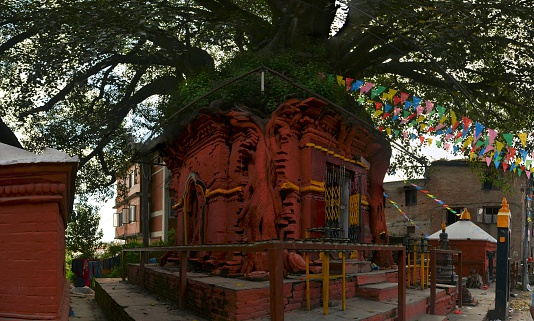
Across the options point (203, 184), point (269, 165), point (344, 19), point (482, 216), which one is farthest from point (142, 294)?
point (482, 216)

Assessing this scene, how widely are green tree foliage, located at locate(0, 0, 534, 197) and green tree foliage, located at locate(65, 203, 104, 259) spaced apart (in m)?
10.7

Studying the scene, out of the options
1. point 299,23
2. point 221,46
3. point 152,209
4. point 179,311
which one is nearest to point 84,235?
point 152,209

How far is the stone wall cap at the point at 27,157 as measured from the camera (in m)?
4.29

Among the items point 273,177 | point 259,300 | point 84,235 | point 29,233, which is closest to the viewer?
point 29,233

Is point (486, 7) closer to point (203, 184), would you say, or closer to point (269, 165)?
point (269, 165)

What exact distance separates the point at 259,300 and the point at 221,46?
9976 millimetres

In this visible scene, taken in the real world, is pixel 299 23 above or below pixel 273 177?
above

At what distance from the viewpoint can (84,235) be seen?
93.7ft

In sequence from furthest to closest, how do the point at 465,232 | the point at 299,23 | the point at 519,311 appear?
the point at 465,232 < the point at 519,311 < the point at 299,23

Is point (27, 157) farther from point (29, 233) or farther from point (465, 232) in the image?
point (465, 232)

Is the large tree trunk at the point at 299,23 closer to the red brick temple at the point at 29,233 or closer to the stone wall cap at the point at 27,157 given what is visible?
the stone wall cap at the point at 27,157

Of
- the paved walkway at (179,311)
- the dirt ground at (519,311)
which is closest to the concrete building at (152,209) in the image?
the paved walkway at (179,311)

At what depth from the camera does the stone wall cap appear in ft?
14.1

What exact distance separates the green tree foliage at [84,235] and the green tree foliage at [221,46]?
10.7 m
